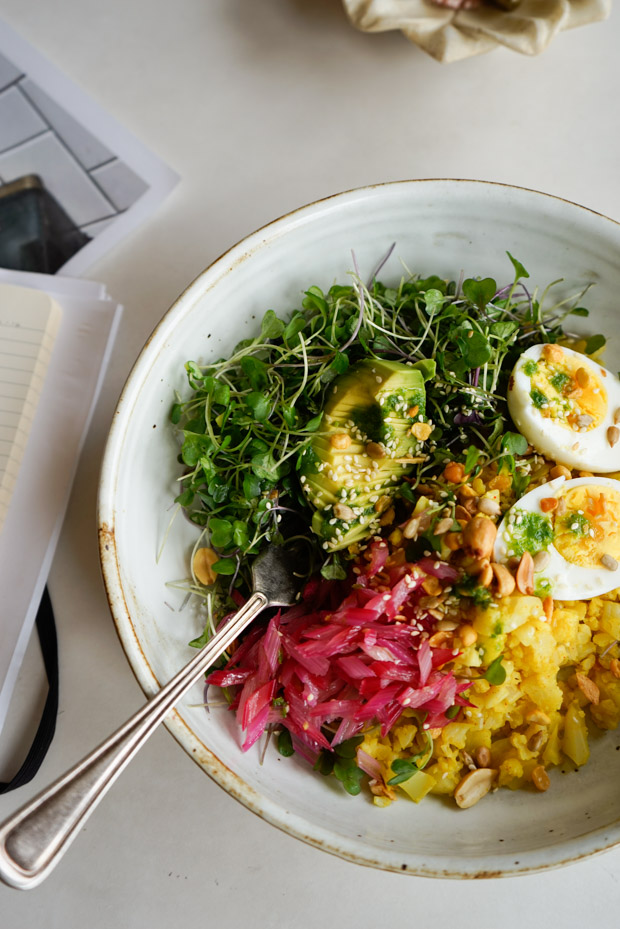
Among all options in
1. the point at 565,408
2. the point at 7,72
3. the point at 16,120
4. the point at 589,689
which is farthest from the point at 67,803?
the point at 7,72

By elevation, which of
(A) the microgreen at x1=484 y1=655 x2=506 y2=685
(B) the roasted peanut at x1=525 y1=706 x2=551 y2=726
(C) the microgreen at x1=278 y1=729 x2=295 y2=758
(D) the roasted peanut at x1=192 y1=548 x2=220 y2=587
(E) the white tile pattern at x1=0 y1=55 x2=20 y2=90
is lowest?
(C) the microgreen at x1=278 y1=729 x2=295 y2=758

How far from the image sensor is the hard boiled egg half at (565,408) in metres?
1.41

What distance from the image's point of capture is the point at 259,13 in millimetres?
1800

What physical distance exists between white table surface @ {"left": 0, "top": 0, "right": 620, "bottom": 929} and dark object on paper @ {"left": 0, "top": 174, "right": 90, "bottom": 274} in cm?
14

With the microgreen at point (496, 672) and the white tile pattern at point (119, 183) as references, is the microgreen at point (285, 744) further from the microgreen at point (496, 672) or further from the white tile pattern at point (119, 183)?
the white tile pattern at point (119, 183)

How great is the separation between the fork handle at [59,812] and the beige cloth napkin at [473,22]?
1.62 meters

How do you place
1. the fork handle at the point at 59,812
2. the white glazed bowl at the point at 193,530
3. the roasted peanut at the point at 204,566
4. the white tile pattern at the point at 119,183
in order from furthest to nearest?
the white tile pattern at the point at 119,183 < the roasted peanut at the point at 204,566 < the white glazed bowl at the point at 193,530 < the fork handle at the point at 59,812

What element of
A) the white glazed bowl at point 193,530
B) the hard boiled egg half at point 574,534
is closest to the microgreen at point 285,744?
the white glazed bowl at point 193,530

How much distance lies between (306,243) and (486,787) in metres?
1.18

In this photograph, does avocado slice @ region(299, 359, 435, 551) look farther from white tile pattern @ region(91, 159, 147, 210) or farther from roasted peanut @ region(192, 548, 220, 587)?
white tile pattern @ region(91, 159, 147, 210)

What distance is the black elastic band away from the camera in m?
1.51

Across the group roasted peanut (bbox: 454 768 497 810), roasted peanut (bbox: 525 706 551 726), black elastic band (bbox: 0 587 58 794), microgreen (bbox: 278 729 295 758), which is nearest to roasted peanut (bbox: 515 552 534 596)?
roasted peanut (bbox: 525 706 551 726)

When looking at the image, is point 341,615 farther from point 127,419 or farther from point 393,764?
point 127,419

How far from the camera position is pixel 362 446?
4.48 feet
